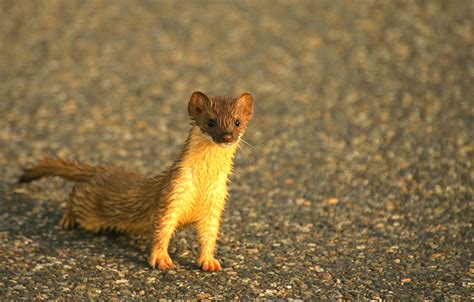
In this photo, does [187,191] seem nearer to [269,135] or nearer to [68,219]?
[68,219]

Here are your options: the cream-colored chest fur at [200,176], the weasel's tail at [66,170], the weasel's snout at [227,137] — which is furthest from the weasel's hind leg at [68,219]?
the weasel's snout at [227,137]

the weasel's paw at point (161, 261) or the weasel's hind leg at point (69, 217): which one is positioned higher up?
the weasel's hind leg at point (69, 217)

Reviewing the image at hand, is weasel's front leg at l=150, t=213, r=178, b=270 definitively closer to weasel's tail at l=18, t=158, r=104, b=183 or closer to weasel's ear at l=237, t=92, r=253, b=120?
weasel's ear at l=237, t=92, r=253, b=120

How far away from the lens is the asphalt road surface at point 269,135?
5.44 m

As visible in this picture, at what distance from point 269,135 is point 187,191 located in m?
3.24

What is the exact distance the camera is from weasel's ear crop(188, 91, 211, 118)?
16.8 ft

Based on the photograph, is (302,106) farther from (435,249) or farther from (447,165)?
(435,249)

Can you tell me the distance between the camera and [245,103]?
5211 millimetres

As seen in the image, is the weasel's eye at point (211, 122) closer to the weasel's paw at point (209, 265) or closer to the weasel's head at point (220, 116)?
the weasel's head at point (220, 116)

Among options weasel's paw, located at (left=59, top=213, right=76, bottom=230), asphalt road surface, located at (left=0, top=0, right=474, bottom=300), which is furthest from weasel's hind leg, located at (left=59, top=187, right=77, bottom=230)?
asphalt road surface, located at (left=0, top=0, right=474, bottom=300)

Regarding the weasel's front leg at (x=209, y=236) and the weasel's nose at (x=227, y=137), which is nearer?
the weasel's nose at (x=227, y=137)

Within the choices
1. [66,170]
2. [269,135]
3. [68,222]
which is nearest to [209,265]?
[68,222]

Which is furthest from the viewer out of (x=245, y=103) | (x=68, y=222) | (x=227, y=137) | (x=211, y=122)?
(x=68, y=222)

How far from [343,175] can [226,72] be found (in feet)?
10.2
